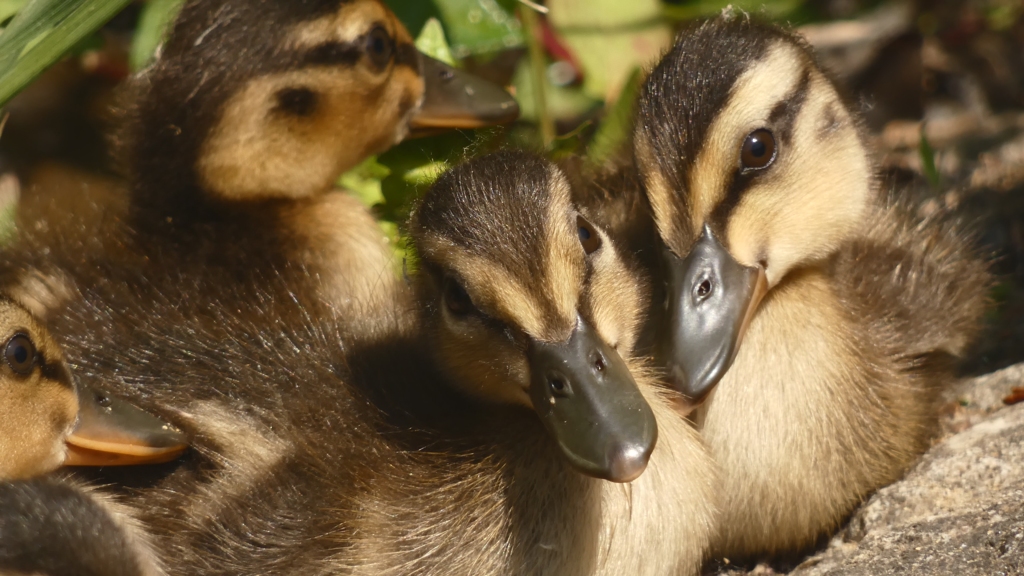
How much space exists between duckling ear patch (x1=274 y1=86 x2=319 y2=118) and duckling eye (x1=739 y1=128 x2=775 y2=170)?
1.15 meters

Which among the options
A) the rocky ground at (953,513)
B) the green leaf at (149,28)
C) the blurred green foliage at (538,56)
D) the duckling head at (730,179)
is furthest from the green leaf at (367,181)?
the rocky ground at (953,513)

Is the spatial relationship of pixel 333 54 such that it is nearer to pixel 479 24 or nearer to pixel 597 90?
pixel 479 24

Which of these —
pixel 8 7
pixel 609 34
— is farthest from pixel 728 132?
pixel 8 7

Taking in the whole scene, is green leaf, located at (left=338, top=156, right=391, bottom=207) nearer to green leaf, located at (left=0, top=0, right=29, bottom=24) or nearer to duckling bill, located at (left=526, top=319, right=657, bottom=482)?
green leaf, located at (left=0, top=0, right=29, bottom=24)

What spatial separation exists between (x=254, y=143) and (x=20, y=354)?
913 mm

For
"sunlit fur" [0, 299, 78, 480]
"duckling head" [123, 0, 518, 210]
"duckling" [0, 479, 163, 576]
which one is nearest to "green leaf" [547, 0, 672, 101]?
"duckling head" [123, 0, 518, 210]

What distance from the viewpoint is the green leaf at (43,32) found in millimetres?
2127

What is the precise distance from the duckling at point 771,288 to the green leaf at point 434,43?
1.09 meters

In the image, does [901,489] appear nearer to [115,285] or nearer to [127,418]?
[127,418]

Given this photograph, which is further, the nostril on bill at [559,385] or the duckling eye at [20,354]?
the duckling eye at [20,354]

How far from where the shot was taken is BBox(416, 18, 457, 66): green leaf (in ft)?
11.3

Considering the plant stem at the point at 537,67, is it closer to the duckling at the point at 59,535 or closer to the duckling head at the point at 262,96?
the duckling head at the point at 262,96

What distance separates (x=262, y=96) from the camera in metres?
2.91

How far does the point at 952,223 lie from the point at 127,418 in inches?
79.0
